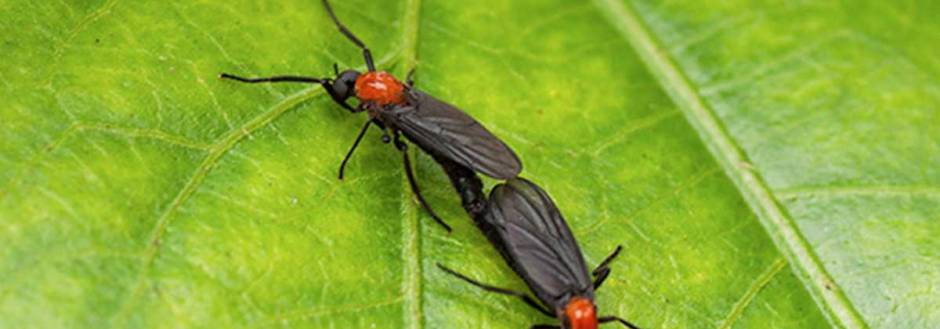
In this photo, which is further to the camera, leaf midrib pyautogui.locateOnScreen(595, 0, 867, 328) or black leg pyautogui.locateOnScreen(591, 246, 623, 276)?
leaf midrib pyautogui.locateOnScreen(595, 0, 867, 328)

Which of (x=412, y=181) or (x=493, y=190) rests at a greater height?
(x=412, y=181)

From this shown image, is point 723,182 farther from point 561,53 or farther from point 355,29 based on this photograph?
point 355,29

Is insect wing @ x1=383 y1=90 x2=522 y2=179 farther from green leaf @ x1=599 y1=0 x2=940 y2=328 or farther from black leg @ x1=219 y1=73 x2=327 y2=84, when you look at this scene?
green leaf @ x1=599 y1=0 x2=940 y2=328

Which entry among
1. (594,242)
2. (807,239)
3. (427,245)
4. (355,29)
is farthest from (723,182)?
(355,29)

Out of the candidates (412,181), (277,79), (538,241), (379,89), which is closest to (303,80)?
(277,79)

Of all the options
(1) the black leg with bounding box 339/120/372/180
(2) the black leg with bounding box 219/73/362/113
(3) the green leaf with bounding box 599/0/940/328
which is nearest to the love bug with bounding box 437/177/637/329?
(1) the black leg with bounding box 339/120/372/180

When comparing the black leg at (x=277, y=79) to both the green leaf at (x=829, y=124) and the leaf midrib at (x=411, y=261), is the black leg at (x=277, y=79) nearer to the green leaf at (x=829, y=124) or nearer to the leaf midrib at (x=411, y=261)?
the leaf midrib at (x=411, y=261)

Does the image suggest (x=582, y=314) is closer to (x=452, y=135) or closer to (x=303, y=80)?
(x=452, y=135)
